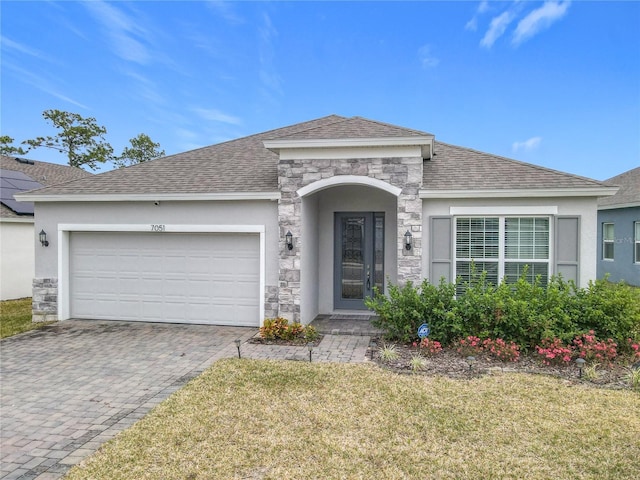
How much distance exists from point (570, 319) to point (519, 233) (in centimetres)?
216

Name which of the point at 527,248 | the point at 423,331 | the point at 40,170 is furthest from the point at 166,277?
the point at 40,170

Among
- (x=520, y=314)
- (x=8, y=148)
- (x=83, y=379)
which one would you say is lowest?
(x=83, y=379)

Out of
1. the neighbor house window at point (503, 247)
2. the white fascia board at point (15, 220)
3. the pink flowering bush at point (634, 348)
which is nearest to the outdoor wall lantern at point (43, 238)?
the white fascia board at point (15, 220)

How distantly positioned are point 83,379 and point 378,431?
14.9ft

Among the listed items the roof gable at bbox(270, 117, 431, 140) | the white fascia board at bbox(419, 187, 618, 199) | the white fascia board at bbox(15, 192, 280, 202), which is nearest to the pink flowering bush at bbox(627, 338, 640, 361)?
the white fascia board at bbox(419, 187, 618, 199)

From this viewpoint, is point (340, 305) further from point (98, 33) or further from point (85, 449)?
point (98, 33)

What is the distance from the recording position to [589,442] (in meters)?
4.05

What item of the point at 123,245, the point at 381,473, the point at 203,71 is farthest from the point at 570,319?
the point at 203,71

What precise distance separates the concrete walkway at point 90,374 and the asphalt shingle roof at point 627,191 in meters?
13.8

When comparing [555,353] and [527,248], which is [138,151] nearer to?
[527,248]

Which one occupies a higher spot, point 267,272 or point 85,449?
point 267,272

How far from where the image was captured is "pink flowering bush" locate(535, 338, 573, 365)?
630 cm

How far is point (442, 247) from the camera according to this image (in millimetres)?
8453

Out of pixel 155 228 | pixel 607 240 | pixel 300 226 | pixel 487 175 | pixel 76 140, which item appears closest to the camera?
pixel 300 226
